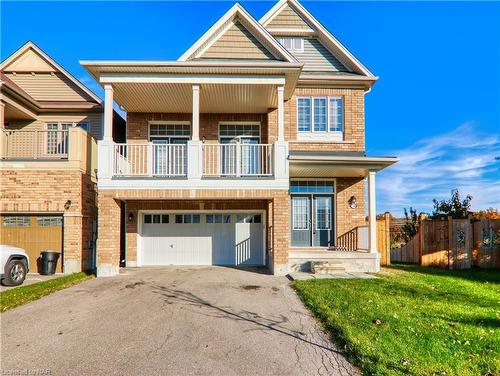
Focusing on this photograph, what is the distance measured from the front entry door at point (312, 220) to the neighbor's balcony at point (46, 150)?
763 centimetres

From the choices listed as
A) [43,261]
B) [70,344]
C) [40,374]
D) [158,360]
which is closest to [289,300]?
[158,360]

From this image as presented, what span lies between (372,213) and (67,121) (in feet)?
40.4

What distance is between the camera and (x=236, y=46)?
1219 centimetres

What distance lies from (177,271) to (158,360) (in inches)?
286

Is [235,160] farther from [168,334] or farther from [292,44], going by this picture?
[168,334]

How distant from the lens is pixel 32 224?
11.2 meters

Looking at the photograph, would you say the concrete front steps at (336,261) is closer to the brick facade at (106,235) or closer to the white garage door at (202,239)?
the white garage door at (202,239)

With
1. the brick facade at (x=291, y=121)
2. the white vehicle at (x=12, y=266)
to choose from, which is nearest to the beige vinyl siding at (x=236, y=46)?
the brick facade at (x=291, y=121)

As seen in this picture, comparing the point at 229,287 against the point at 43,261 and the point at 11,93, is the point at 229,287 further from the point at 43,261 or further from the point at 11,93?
the point at 11,93

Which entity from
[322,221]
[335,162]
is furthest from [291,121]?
[322,221]

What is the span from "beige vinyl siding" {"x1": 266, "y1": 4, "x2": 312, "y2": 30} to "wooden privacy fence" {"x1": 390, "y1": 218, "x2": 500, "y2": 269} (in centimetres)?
950

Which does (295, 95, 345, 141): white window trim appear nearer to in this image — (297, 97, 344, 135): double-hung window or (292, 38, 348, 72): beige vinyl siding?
(297, 97, 344, 135): double-hung window

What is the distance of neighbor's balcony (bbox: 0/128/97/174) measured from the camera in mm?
11094

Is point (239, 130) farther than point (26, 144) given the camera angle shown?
Yes
